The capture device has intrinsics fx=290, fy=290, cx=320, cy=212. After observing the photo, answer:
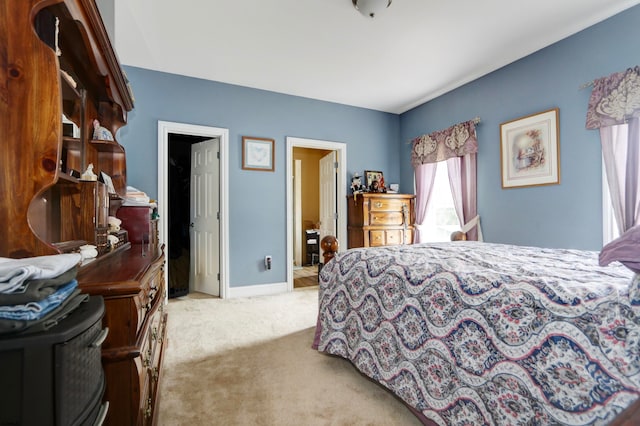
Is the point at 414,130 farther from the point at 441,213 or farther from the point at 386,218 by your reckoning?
the point at 386,218

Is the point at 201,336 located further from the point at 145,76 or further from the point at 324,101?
the point at 324,101

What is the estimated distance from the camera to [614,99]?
2334 millimetres

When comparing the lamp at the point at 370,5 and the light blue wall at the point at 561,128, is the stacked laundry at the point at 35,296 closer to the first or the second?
the lamp at the point at 370,5

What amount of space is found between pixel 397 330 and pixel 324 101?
3.59 metres

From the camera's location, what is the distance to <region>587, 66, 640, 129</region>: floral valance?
7.32 ft

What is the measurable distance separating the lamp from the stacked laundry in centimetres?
245

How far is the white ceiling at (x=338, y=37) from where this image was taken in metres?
2.34

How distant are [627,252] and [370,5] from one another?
2.21 meters

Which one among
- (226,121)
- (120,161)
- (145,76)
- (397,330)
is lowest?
(397,330)

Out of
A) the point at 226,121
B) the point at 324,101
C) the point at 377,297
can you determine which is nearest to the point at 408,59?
the point at 324,101

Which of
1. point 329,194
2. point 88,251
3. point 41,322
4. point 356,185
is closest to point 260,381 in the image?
point 88,251

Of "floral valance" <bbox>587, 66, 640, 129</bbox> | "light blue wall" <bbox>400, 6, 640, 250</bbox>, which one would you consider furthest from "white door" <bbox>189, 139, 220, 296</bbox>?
"floral valance" <bbox>587, 66, 640, 129</bbox>

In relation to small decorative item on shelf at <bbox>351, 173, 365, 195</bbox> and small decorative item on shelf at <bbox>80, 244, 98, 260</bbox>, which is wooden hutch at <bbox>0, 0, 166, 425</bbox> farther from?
small decorative item on shelf at <bbox>351, 173, 365, 195</bbox>

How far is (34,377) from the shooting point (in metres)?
0.57
